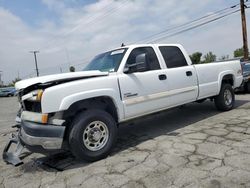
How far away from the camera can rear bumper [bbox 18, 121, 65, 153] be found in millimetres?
3764

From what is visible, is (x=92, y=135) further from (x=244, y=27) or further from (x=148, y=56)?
(x=244, y=27)

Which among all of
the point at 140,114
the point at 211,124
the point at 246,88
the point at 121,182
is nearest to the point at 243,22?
the point at 246,88

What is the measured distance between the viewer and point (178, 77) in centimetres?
557

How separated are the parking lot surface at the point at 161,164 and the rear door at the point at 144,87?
0.67m

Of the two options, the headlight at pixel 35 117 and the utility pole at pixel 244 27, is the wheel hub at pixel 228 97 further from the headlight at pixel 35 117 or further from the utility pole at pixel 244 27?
the utility pole at pixel 244 27

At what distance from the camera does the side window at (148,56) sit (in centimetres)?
508

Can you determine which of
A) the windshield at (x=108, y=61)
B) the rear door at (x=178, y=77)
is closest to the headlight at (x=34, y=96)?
the windshield at (x=108, y=61)

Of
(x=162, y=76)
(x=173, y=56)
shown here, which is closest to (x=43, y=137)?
(x=162, y=76)

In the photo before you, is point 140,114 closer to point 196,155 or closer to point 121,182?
point 196,155

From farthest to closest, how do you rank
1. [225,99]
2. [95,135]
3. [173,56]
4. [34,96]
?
[225,99]
[173,56]
[95,135]
[34,96]

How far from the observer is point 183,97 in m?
5.68

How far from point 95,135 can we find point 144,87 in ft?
4.46

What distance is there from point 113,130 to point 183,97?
2065mm

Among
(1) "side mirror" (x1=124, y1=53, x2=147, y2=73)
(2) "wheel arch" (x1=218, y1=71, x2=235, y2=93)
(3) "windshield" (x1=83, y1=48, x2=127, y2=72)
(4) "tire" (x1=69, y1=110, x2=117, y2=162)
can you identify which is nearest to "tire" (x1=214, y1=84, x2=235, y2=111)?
(2) "wheel arch" (x1=218, y1=71, x2=235, y2=93)
